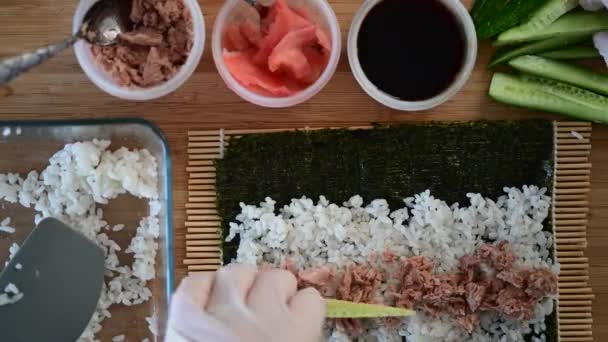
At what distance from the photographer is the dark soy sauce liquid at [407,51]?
157 cm

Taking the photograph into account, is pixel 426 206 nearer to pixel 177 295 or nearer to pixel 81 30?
pixel 177 295

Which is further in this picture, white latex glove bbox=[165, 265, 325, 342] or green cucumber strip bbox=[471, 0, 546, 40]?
green cucumber strip bbox=[471, 0, 546, 40]

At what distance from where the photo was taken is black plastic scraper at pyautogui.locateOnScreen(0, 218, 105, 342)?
148 cm

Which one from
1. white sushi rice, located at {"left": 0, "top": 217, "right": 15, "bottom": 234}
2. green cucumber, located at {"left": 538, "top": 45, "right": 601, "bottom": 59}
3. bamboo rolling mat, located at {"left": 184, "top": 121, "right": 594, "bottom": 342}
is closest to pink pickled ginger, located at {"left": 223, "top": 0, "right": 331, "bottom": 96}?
bamboo rolling mat, located at {"left": 184, "top": 121, "right": 594, "bottom": 342}

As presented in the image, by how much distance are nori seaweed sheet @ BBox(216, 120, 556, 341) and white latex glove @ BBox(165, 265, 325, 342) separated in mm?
255

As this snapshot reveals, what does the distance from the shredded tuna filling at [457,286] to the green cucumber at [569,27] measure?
1.42ft

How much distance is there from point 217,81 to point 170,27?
0.49 ft

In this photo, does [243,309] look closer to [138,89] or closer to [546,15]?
[138,89]

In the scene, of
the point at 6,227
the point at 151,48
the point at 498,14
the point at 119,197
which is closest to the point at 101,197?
the point at 119,197

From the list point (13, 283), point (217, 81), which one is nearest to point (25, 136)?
point (13, 283)

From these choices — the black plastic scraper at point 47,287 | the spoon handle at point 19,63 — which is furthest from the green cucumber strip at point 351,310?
the spoon handle at point 19,63

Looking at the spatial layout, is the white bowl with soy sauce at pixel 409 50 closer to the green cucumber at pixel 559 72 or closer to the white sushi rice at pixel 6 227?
the green cucumber at pixel 559 72

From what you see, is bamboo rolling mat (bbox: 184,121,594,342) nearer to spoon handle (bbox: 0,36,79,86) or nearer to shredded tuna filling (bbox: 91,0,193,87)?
shredded tuna filling (bbox: 91,0,193,87)

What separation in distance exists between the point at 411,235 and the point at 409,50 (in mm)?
385
